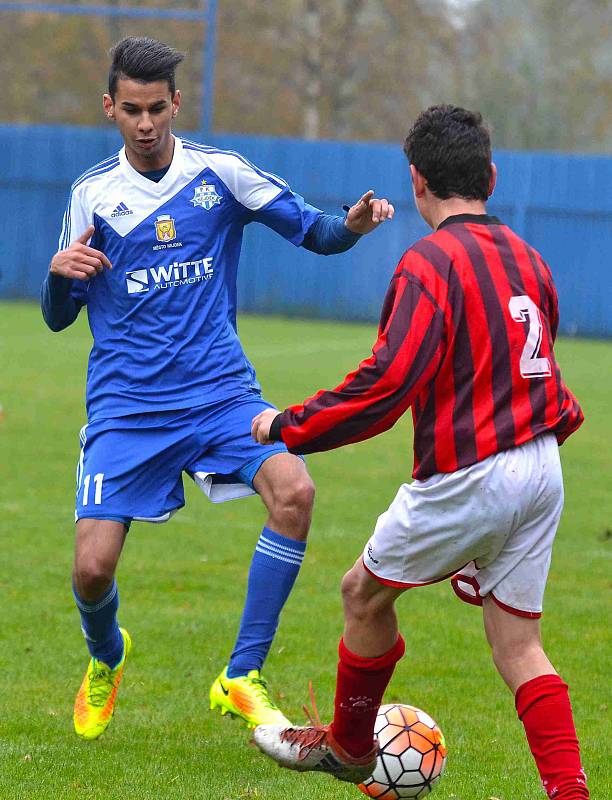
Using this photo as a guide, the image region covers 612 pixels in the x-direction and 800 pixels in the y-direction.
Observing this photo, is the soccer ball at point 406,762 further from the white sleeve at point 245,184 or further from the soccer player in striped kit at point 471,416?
the white sleeve at point 245,184

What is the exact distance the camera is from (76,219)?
15.5ft

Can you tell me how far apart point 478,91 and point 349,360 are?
65.7 ft

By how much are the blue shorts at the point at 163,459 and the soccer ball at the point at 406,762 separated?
103cm

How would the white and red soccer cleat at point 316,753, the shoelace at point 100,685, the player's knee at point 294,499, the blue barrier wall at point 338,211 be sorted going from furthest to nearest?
the blue barrier wall at point 338,211 < the shoelace at point 100,685 < the player's knee at point 294,499 < the white and red soccer cleat at point 316,753

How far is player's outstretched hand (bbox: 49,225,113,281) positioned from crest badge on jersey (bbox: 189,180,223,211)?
1.53 feet

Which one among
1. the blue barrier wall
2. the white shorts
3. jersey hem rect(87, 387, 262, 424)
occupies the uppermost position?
the white shorts

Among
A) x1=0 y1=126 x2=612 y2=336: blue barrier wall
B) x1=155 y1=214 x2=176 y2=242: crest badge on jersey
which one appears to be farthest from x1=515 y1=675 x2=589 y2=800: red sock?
x1=0 y1=126 x2=612 y2=336: blue barrier wall

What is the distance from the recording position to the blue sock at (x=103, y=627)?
15.0ft

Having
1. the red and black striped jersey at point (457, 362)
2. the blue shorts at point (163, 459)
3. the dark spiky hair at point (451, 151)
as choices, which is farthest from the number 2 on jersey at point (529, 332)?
the blue shorts at point (163, 459)

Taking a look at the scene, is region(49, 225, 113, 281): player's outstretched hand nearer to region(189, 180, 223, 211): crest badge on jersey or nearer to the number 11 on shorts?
region(189, 180, 223, 211): crest badge on jersey

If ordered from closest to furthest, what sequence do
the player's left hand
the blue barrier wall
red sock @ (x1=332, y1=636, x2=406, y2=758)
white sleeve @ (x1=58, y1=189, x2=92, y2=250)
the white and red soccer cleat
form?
the player's left hand → red sock @ (x1=332, y1=636, x2=406, y2=758) → the white and red soccer cleat → white sleeve @ (x1=58, y1=189, x2=92, y2=250) → the blue barrier wall

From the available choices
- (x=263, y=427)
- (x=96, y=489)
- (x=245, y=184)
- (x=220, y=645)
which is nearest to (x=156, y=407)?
(x=96, y=489)

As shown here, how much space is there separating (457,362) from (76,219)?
1830 millimetres

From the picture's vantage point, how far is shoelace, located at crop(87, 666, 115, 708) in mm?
4562
